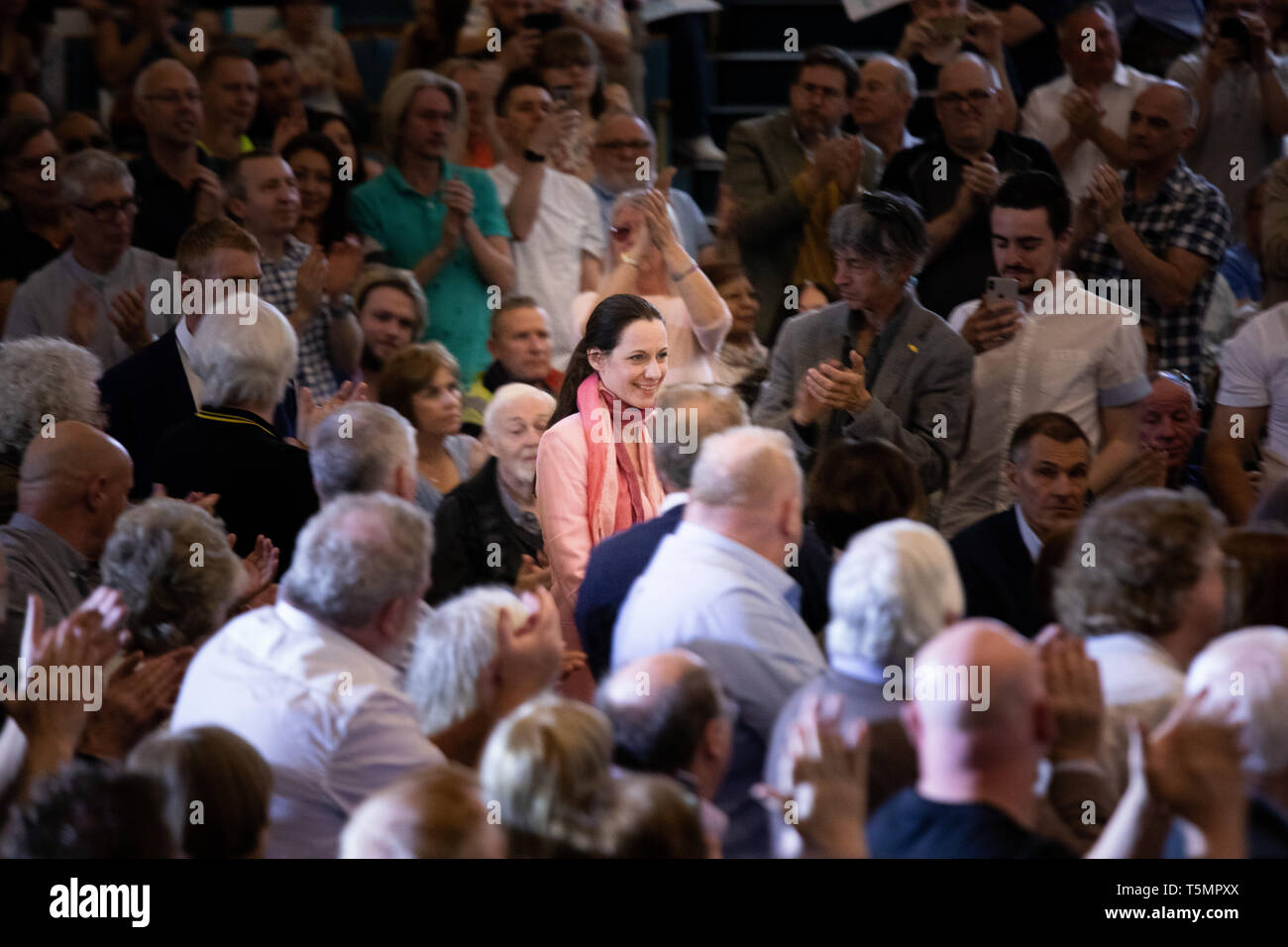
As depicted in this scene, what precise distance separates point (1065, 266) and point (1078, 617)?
275 cm

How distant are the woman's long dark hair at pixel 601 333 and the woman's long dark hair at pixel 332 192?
1692mm

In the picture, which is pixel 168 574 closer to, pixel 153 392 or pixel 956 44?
pixel 153 392

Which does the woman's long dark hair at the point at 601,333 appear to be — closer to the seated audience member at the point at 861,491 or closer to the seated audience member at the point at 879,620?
the seated audience member at the point at 861,491

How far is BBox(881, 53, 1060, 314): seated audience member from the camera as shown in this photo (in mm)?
4789

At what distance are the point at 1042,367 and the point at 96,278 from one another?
8.79 feet

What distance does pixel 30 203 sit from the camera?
5.32 meters

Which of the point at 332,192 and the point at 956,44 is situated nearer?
the point at 332,192

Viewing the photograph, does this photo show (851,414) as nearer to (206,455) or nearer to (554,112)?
(206,455)

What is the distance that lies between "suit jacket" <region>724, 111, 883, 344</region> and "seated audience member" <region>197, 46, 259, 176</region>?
1.71 meters

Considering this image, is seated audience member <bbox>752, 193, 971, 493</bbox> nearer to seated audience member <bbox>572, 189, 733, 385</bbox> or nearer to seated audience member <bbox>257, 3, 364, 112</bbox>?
seated audience member <bbox>572, 189, 733, 385</bbox>

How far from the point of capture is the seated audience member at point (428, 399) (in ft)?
13.8

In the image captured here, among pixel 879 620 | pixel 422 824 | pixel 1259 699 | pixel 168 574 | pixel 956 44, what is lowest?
pixel 422 824

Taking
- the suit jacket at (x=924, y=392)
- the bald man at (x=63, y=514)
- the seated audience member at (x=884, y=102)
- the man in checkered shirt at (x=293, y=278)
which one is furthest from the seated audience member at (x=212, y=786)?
the seated audience member at (x=884, y=102)

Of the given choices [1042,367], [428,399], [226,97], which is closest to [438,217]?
[226,97]
